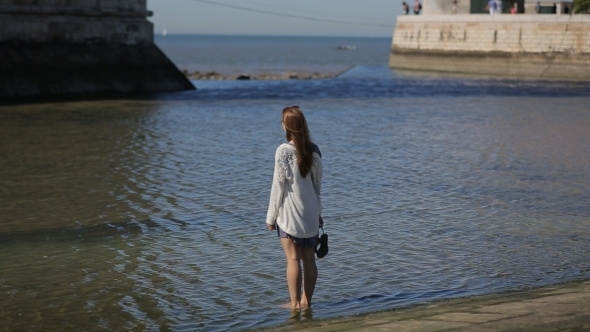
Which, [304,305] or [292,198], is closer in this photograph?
[292,198]

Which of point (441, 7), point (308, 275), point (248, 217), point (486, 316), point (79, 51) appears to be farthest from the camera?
point (441, 7)

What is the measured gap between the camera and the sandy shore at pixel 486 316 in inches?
187

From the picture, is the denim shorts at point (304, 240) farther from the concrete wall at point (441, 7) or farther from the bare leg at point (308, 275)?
the concrete wall at point (441, 7)

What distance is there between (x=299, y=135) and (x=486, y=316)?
157 cm

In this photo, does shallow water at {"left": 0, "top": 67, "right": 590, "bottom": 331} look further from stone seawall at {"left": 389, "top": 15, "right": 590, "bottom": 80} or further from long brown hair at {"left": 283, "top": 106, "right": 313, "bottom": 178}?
stone seawall at {"left": 389, "top": 15, "right": 590, "bottom": 80}

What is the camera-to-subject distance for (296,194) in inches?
233

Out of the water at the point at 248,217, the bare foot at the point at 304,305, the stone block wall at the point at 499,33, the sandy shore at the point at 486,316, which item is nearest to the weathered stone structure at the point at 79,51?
the water at the point at 248,217

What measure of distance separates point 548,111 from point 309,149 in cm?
1777

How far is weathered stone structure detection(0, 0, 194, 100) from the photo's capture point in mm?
23734

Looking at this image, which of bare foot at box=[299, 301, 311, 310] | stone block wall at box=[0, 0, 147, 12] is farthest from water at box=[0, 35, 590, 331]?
stone block wall at box=[0, 0, 147, 12]

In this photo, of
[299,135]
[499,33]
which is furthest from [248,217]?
[499,33]

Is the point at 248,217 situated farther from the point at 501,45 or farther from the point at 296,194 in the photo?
the point at 501,45

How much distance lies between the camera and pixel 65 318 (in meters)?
6.06

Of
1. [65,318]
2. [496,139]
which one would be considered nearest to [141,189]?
[65,318]
